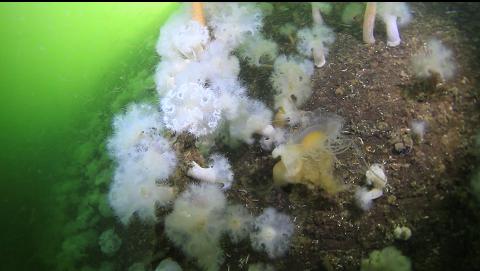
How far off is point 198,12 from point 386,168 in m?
2.54

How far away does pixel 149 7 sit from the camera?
14.0ft

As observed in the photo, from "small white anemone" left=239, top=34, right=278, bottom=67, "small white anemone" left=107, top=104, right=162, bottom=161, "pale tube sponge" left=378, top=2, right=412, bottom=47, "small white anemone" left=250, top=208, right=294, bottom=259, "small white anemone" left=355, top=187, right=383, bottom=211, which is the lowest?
"small white anemone" left=250, top=208, right=294, bottom=259

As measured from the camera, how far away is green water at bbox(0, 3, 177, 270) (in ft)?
11.2


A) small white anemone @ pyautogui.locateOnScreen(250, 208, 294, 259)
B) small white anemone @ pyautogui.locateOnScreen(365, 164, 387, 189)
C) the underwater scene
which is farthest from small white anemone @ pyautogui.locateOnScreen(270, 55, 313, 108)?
small white anemone @ pyautogui.locateOnScreen(250, 208, 294, 259)

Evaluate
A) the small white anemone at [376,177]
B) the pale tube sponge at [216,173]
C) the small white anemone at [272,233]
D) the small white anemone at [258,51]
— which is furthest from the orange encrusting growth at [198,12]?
the small white anemone at [376,177]

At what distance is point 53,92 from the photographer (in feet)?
13.0

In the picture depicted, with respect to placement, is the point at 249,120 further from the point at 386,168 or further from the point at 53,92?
the point at 53,92

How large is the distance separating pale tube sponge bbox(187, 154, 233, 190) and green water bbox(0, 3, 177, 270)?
49.6 inches

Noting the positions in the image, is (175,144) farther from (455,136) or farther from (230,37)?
(455,136)

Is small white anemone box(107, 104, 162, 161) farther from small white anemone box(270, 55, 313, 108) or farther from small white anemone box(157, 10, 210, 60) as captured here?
small white anemone box(270, 55, 313, 108)

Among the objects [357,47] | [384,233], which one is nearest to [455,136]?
[384,233]

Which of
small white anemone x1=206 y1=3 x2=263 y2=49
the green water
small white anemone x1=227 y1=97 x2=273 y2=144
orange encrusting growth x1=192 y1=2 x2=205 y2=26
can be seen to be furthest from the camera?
small white anemone x1=206 y1=3 x2=263 y2=49

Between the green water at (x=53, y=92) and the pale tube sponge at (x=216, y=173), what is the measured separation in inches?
49.6

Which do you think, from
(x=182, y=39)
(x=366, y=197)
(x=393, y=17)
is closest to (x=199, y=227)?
(x=366, y=197)
